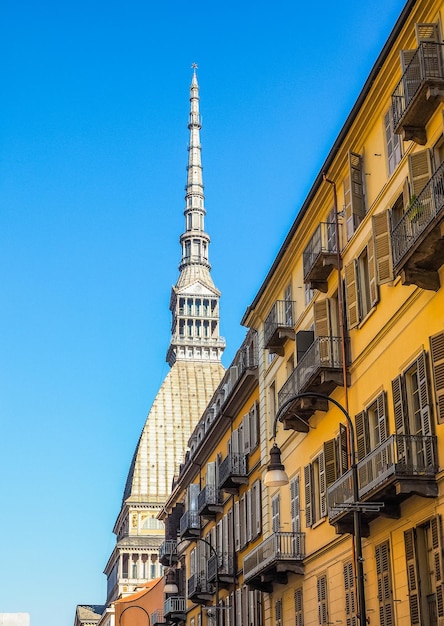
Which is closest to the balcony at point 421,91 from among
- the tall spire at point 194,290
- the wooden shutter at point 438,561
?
the wooden shutter at point 438,561

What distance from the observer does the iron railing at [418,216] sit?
22.9 metres

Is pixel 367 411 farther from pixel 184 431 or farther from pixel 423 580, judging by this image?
pixel 184 431

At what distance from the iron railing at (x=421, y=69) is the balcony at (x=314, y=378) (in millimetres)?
8283

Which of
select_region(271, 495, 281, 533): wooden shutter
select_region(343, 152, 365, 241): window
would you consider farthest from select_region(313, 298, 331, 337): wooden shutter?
select_region(271, 495, 281, 533): wooden shutter

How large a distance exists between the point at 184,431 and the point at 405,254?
5901 inches

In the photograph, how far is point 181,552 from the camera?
6694 cm

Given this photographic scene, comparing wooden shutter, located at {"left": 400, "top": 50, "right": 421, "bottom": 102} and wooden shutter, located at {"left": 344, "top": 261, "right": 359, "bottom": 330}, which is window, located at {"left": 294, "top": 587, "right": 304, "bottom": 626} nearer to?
wooden shutter, located at {"left": 344, "top": 261, "right": 359, "bottom": 330}

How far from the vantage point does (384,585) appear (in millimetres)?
27141

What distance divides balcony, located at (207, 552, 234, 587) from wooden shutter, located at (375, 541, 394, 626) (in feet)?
71.1

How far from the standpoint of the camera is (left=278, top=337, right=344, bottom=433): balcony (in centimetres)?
3145

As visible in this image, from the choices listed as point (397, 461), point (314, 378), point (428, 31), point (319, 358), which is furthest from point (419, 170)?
point (314, 378)

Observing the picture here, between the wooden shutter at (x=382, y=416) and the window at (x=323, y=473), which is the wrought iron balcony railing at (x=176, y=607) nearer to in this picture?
the window at (x=323, y=473)

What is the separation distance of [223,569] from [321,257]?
73.3ft

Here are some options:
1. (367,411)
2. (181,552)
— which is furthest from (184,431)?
(367,411)
